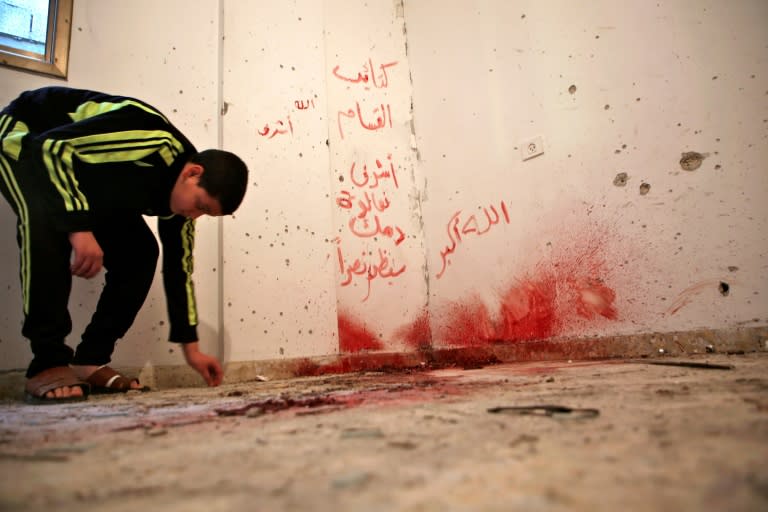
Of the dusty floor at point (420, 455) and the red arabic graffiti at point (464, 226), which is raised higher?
the red arabic graffiti at point (464, 226)

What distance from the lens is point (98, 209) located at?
1.47m

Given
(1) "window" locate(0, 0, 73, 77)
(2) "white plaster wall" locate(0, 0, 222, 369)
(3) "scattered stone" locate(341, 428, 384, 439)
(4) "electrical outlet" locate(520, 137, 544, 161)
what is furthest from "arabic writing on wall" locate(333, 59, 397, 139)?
(3) "scattered stone" locate(341, 428, 384, 439)

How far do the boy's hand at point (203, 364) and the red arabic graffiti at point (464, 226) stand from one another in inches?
50.8

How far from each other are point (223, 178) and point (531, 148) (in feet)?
4.87

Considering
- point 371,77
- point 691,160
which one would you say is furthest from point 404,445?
point 371,77

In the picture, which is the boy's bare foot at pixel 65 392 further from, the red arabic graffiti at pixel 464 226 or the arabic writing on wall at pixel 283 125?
the red arabic graffiti at pixel 464 226

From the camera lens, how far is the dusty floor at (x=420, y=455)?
0.38 m

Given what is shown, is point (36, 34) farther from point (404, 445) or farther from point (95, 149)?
point (404, 445)

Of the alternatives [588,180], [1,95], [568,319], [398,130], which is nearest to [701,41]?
[588,180]

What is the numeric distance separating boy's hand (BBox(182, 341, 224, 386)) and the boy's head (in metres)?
0.49

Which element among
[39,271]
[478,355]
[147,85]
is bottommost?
[478,355]

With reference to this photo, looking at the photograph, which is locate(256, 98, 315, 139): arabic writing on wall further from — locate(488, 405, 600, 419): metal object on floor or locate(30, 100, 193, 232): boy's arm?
locate(488, 405, 600, 419): metal object on floor

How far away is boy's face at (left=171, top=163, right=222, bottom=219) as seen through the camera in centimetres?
146

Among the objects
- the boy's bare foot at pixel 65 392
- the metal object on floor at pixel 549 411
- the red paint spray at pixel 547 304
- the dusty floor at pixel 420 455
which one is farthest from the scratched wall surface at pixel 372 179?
the metal object on floor at pixel 549 411
